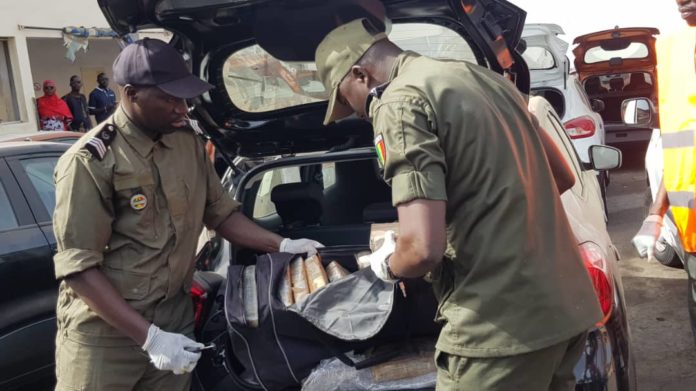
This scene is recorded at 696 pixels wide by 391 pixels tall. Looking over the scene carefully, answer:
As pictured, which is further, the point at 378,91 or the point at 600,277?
the point at 600,277

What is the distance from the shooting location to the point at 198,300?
262cm

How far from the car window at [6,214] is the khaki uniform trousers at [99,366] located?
5.79ft

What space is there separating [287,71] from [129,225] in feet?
4.20

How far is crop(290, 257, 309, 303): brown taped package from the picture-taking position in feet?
7.70

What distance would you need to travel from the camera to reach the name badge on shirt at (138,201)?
7.39ft

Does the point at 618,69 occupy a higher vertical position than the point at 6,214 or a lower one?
lower

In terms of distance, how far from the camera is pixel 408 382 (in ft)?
7.32

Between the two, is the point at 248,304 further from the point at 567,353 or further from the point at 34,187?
the point at 34,187

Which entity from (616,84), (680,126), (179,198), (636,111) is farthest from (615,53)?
(179,198)

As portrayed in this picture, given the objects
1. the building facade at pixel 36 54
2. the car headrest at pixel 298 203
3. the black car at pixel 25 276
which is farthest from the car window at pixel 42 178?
the building facade at pixel 36 54

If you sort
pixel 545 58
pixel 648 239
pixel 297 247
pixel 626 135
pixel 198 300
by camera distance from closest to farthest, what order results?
pixel 198 300, pixel 297 247, pixel 648 239, pixel 545 58, pixel 626 135

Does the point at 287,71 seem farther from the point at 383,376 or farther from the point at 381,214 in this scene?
the point at 383,376

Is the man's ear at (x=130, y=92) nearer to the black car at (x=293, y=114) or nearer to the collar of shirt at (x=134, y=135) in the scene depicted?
the collar of shirt at (x=134, y=135)

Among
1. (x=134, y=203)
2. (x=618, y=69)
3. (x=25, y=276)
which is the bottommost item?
(x=618, y=69)
